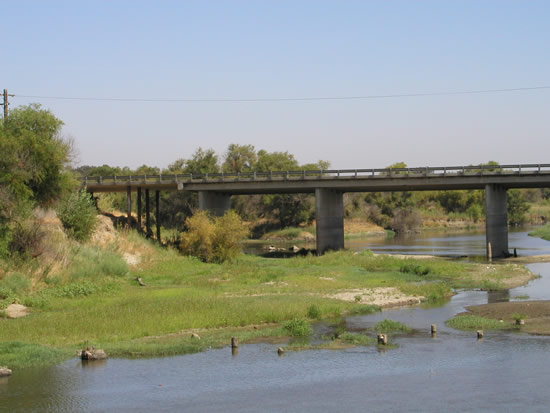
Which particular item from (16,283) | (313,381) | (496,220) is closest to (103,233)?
(16,283)

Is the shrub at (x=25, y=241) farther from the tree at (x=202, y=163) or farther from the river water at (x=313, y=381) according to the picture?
the tree at (x=202, y=163)

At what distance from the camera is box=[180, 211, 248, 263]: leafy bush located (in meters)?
63.9

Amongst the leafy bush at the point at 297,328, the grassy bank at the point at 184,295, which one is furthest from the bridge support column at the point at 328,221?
the leafy bush at the point at 297,328

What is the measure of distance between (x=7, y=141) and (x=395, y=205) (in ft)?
340

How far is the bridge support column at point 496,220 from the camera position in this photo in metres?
71.4

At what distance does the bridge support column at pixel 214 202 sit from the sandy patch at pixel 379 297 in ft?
127

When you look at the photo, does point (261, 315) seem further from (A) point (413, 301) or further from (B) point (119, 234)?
(B) point (119, 234)

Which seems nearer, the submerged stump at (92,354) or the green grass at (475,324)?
the submerged stump at (92,354)

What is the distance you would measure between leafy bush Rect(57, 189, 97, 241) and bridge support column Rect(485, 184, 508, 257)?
3694cm

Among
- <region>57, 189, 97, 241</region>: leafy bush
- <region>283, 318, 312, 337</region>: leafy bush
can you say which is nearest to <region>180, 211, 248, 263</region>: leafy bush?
<region>57, 189, 97, 241</region>: leafy bush

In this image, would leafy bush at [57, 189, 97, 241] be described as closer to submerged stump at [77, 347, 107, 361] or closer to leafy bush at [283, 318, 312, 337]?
leafy bush at [283, 318, 312, 337]

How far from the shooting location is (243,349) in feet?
97.4

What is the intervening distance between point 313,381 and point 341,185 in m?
53.5

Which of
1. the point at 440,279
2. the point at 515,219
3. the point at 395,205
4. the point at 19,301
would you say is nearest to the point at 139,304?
the point at 19,301
